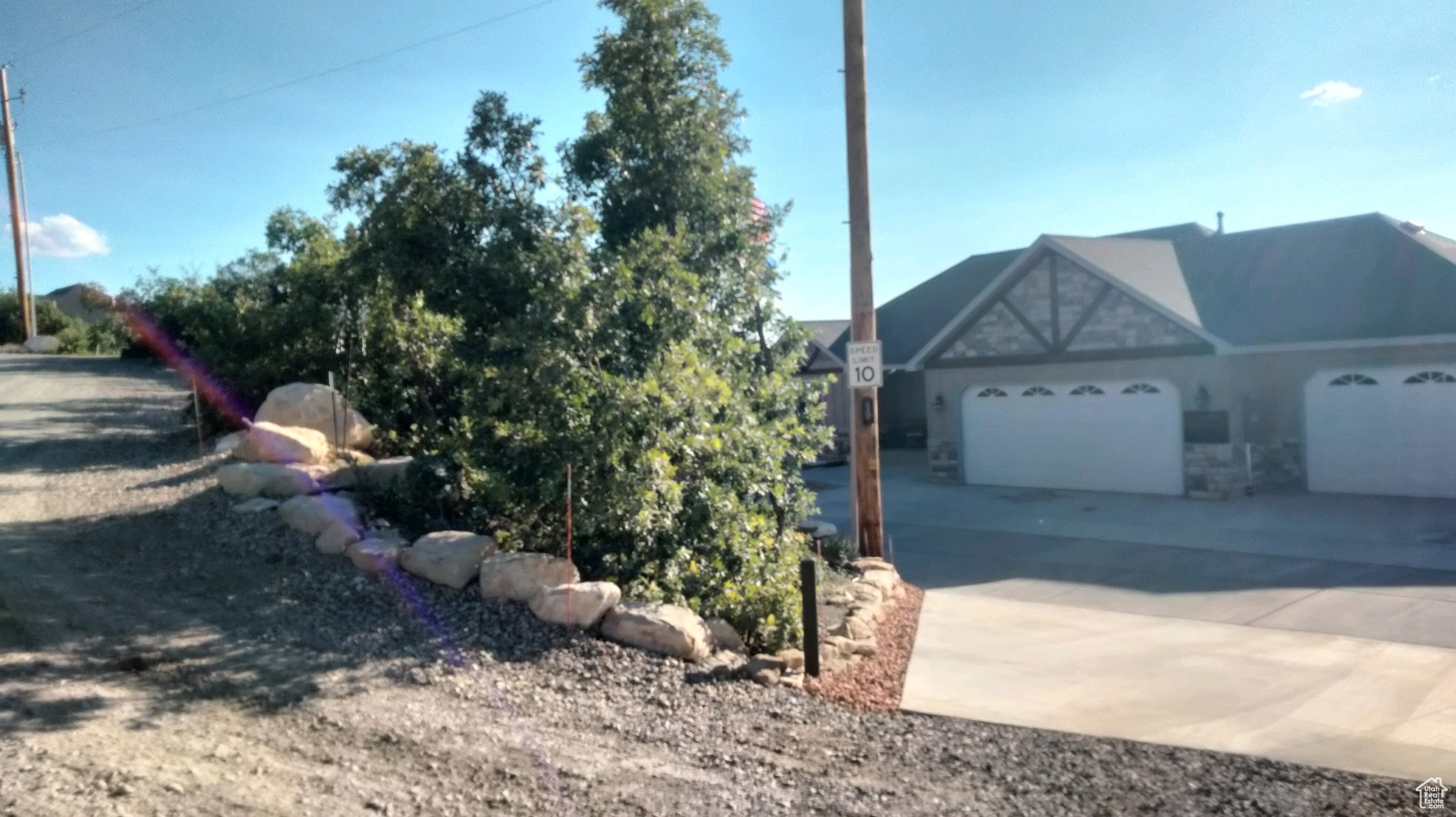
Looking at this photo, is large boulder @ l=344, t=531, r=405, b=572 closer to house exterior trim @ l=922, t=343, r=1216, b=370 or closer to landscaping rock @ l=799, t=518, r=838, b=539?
landscaping rock @ l=799, t=518, r=838, b=539

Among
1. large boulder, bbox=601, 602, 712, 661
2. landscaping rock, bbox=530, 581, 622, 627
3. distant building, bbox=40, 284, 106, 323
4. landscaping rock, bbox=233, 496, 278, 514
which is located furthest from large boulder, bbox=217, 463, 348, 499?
distant building, bbox=40, 284, 106, 323

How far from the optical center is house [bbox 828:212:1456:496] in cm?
1795

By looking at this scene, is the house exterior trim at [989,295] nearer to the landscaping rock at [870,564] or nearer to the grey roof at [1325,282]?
the grey roof at [1325,282]

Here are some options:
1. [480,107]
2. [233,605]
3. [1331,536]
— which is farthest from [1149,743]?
[1331,536]

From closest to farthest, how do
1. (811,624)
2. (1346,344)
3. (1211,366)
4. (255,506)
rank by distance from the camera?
1. (811,624)
2. (255,506)
3. (1346,344)
4. (1211,366)

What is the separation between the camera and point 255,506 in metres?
10.5

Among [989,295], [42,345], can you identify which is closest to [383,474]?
[989,295]

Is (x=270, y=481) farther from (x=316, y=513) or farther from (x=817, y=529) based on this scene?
(x=817, y=529)

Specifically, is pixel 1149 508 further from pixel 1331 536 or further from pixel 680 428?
pixel 680 428

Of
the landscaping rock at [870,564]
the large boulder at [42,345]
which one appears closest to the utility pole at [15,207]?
the large boulder at [42,345]

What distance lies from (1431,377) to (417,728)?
56.5 feet

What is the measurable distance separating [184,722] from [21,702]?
0.93 meters

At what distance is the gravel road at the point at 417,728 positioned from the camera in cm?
540

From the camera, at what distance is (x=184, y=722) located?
600 centimetres
